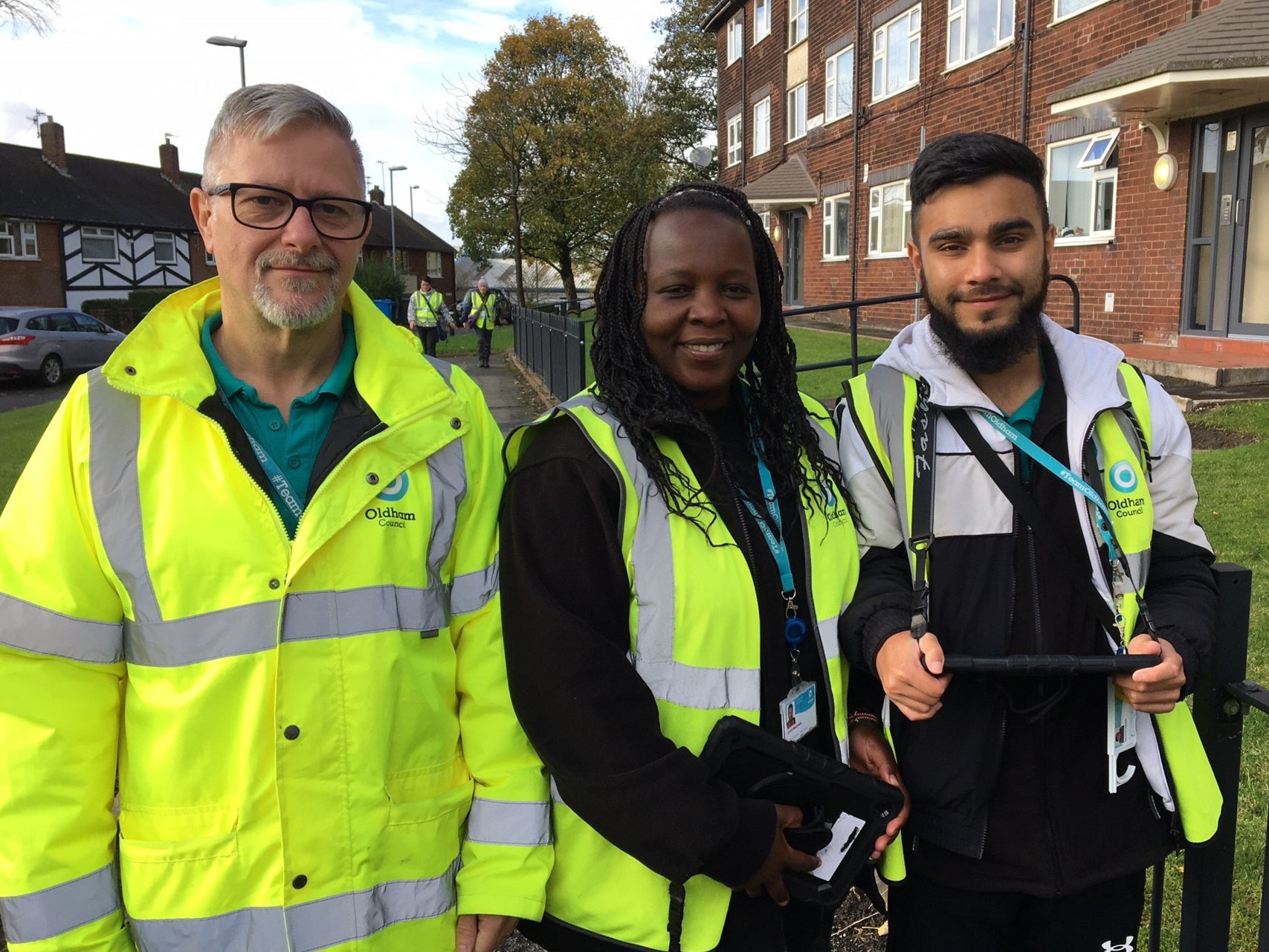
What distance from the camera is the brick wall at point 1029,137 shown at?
466 inches

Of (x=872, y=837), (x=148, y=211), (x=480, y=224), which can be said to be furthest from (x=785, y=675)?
(x=148, y=211)

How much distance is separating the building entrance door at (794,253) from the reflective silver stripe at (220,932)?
24.5 meters

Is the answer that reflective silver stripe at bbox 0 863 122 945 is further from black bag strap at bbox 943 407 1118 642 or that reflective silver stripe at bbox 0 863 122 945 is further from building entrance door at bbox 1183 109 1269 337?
building entrance door at bbox 1183 109 1269 337

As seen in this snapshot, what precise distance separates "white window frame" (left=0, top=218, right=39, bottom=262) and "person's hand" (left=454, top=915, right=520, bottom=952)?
39111mm

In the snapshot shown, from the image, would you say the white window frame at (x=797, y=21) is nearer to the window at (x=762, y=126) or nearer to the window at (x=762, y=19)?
the window at (x=762, y=19)

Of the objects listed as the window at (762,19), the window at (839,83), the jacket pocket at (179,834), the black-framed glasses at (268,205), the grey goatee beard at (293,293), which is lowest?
the jacket pocket at (179,834)

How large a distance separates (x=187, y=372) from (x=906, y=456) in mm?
1441

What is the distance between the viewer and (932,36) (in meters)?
17.4

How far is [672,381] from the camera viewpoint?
1.97 m

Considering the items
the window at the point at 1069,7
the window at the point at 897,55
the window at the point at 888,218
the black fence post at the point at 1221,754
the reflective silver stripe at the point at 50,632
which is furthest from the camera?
the window at the point at 888,218

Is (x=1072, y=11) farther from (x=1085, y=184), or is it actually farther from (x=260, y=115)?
(x=260, y=115)

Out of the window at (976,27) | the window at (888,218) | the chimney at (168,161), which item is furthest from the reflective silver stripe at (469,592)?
the chimney at (168,161)

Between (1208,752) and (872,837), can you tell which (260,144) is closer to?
(872,837)

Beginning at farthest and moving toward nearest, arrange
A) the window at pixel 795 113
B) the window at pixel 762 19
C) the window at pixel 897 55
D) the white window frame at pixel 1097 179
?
→ the window at pixel 762 19 < the window at pixel 795 113 < the window at pixel 897 55 < the white window frame at pixel 1097 179
